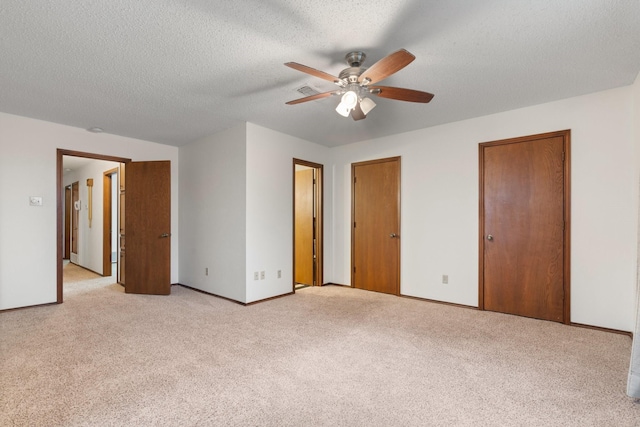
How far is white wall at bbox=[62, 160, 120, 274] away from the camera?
616 cm

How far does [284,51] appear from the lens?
7.60 feet

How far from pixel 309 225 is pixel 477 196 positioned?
8.63ft

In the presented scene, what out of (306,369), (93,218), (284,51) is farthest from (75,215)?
(306,369)

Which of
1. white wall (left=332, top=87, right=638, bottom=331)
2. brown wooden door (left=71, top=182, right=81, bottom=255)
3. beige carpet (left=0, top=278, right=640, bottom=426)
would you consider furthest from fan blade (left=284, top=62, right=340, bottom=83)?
brown wooden door (left=71, top=182, right=81, bottom=255)

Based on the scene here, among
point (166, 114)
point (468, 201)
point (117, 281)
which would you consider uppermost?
point (166, 114)

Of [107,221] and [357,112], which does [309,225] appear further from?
[107,221]

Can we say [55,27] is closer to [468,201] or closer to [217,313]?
[217,313]

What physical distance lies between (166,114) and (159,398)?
120 inches

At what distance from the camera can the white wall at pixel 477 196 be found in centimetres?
301

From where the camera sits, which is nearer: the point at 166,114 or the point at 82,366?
the point at 82,366

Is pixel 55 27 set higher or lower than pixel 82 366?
higher

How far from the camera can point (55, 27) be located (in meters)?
2.01

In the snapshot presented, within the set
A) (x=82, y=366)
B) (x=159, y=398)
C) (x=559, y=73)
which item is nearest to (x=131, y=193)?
(x=82, y=366)

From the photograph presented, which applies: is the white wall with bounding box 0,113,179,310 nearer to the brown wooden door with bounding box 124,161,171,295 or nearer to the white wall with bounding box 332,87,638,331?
the brown wooden door with bounding box 124,161,171,295
